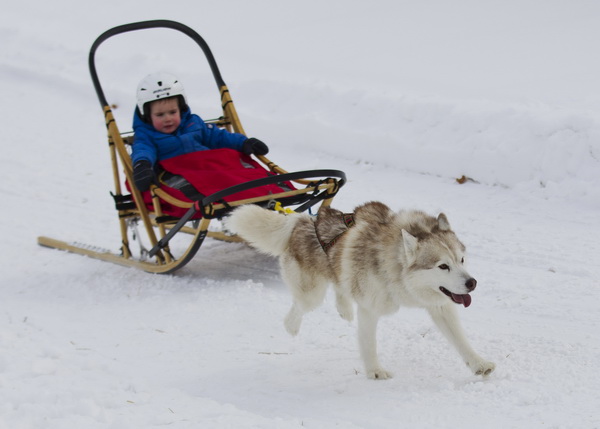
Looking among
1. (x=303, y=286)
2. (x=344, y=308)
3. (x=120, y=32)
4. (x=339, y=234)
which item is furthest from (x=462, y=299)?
(x=120, y=32)

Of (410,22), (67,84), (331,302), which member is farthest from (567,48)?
(331,302)

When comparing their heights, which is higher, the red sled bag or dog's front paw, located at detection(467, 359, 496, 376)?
the red sled bag

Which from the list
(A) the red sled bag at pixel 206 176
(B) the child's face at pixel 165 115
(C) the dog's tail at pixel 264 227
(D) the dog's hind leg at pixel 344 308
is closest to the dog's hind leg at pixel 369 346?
(D) the dog's hind leg at pixel 344 308

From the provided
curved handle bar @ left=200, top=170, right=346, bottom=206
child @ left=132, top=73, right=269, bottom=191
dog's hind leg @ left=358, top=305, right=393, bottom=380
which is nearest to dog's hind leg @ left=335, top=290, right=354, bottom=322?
dog's hind leg @ left=358, top=305, right=393, bottom=380

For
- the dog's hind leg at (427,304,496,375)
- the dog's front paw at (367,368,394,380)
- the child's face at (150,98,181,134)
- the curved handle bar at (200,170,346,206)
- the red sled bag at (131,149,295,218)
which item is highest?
the child's face at (150,98,181,134)

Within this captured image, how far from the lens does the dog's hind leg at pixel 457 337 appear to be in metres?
3.79

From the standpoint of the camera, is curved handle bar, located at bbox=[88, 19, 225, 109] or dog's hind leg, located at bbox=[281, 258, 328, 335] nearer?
dog's hind leg, located at bbox=[281, 258, 328, 335]

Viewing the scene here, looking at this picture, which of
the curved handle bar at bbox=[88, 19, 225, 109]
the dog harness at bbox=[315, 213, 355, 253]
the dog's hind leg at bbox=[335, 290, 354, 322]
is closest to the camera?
the dog harness at bbox=[315, 213, 355, 253]

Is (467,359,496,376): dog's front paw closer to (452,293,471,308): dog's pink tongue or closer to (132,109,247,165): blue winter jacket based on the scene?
(452,293,471,308): dog's pink tongue

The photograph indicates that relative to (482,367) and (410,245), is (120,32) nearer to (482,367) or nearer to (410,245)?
(410,245)

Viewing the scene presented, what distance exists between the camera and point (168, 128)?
6.07 meters

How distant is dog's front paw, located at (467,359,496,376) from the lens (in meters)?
3.78

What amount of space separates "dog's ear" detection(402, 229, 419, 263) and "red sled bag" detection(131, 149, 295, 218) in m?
1.96

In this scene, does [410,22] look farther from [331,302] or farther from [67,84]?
[331,302]
